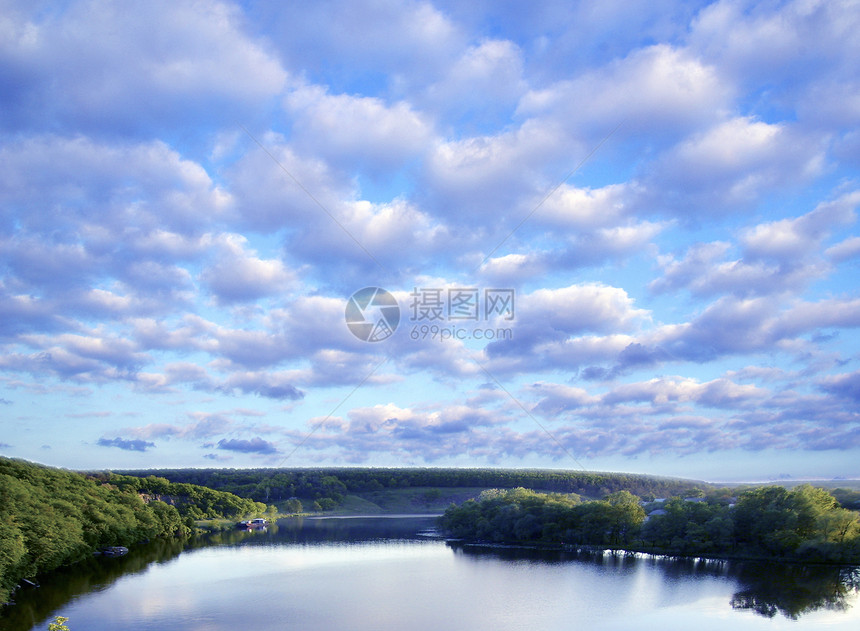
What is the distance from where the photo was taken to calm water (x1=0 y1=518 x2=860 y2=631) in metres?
43.2

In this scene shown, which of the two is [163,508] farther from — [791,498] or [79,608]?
[791,498]

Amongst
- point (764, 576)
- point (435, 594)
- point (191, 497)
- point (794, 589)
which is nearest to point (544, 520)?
point (764, 576)

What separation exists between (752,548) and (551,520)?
26.2 meters

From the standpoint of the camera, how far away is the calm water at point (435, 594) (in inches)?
1700

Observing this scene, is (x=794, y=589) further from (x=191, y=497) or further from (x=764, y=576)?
(x=191, y=497)

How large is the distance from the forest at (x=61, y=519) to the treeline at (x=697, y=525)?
46.6m

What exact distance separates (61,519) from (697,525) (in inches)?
2583

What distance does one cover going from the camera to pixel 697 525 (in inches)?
2857

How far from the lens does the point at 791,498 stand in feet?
222

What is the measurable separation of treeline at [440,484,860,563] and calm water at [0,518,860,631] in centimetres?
376

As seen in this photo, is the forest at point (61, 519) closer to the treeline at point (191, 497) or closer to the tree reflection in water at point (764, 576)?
the treeline at point (191, 497)

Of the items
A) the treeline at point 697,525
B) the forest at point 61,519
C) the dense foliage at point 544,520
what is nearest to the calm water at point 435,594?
the forest at point 61,519

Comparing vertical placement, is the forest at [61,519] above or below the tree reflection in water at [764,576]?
above

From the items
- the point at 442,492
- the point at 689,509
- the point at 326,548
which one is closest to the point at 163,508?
the point at 326,548
